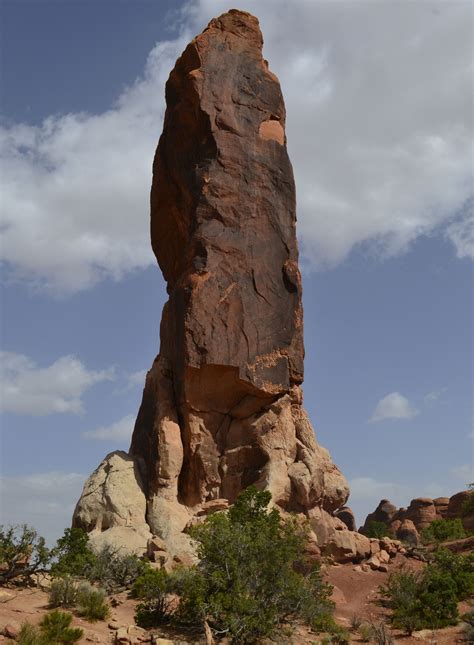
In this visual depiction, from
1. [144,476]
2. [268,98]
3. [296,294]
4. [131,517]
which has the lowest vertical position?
[131,517]

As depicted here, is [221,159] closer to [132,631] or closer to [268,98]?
[268,98]

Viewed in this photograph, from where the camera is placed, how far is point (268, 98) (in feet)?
95.7

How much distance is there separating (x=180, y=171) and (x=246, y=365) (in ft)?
29.7

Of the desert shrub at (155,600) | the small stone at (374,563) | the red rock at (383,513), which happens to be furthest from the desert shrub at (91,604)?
the red rock at (383,513)

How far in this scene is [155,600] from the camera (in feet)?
55.4

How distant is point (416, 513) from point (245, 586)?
39434mm

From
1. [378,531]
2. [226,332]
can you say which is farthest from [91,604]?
[378,531]

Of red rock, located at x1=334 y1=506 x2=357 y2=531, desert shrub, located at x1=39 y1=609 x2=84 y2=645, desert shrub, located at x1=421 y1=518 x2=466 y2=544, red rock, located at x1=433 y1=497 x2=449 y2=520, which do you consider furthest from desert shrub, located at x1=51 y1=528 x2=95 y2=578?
red rock, located at x1=433 y1=497 x2=449 y2=520

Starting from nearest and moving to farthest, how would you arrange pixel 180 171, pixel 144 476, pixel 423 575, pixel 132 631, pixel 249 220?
pixel 132 631 → pixel 423 575 → pixel 144 476 → pixel 249 220 → pixel 180 171

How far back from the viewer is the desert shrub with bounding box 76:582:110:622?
52.2 feet

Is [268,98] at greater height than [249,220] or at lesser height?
greater

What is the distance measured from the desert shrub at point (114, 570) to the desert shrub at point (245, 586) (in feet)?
9.24

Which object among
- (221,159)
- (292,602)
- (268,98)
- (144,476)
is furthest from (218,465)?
(268,98)

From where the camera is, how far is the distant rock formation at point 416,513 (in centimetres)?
4634
